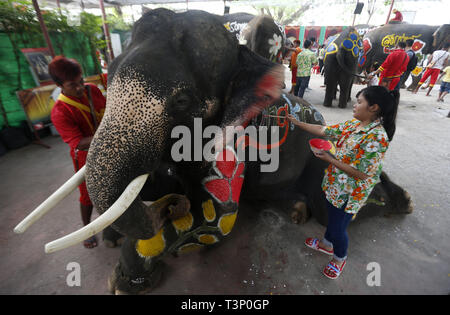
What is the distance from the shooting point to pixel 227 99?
3.46 feet

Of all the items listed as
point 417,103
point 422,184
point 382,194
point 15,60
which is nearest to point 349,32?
point 417,103

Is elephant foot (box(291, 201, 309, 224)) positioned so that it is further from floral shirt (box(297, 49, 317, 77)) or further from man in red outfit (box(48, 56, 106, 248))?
floral shirt (box(297, 49, 317, 77))

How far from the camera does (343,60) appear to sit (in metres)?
5.22

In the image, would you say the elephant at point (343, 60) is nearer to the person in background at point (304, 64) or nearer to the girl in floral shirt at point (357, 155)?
the person in background at point (304, 64)

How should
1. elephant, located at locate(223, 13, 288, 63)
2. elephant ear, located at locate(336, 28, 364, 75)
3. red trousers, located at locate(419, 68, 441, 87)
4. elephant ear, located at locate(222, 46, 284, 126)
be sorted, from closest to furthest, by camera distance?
elephant ear, located at locate(222, 46, 284, 126) < elephant, located at locate(223, 13, 288, 63) < elephant ear, located at locate(336, 28, 364, 75) < red trousers, located at locate(419, 68, 441, 87)

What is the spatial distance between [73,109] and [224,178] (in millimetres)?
1116

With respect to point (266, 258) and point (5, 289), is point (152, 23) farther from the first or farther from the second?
point (5, 289)

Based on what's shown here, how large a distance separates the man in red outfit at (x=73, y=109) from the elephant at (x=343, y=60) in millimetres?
5082

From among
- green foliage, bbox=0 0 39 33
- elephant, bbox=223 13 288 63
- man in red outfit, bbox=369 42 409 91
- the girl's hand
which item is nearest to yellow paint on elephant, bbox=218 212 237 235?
the girl's hand

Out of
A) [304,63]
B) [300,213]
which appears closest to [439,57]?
[304,63]

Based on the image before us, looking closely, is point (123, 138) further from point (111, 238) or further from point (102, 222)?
point (111, 238)

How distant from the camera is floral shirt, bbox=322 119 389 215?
1.25 m

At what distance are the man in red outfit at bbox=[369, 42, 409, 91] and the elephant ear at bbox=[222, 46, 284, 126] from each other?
4.63 m
